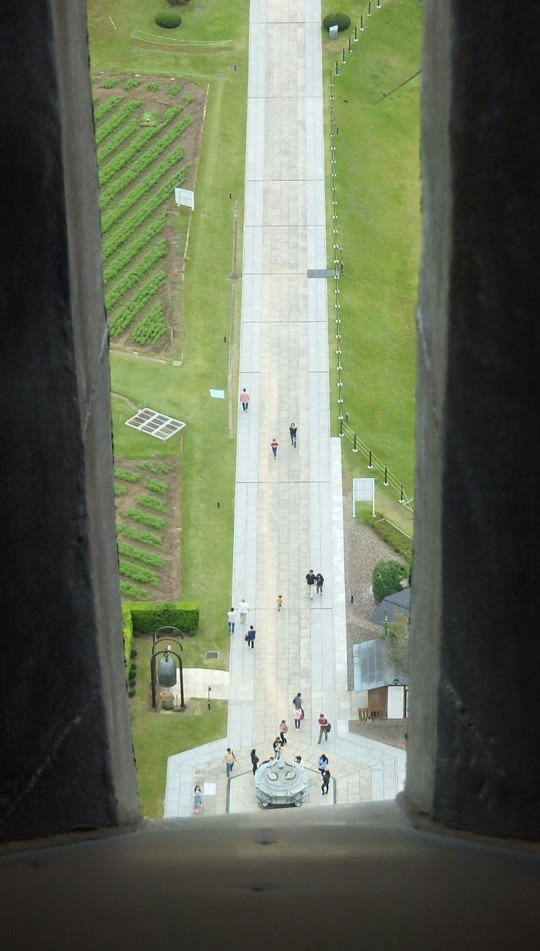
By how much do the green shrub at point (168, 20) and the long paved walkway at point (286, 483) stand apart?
2.87 metres

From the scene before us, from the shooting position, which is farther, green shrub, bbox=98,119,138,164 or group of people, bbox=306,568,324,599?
green shrub, bbox=98,119,138,164

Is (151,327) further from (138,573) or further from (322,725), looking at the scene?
(322,725)

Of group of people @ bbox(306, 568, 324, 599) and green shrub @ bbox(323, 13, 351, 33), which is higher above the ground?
green shrub @ bbox(323, 13, 351, 33)

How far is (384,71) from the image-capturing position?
50562mm

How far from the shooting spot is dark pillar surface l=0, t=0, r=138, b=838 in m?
2.34

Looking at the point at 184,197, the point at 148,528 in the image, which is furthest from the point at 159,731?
the point at 184,197

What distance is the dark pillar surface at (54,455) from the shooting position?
7.67ft

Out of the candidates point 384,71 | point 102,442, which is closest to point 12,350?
point 102,442

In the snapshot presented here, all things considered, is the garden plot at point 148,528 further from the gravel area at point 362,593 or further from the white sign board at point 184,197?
the white sign board at point 184,197

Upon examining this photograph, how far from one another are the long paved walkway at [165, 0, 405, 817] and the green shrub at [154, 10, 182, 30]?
2869 millimetres

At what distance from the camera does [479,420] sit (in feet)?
7.98

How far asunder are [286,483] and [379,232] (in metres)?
10.7

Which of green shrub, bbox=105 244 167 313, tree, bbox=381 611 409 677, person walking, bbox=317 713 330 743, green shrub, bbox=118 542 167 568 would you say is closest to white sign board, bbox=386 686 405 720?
tree, bbox=381 611 409 677

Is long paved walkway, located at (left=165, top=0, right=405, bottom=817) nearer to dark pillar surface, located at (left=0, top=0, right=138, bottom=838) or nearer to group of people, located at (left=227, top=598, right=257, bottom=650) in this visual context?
group of people, located at (left=227, top=598, right=257, bottom=650)
